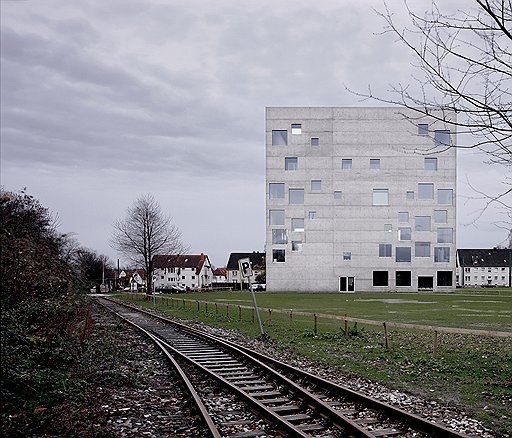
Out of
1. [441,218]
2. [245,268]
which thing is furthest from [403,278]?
[245,268]

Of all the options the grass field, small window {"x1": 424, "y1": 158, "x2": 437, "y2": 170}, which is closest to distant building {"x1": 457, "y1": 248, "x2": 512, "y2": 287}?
small window {"x1": 424, "y1": 158, "x2": 437, "y2": 170}

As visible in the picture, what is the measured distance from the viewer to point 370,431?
8.04 metres

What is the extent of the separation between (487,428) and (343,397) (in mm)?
2507

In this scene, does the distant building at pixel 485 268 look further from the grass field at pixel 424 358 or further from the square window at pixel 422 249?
the grass field at pixel 424 358

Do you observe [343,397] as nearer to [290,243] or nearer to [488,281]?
[290,243]

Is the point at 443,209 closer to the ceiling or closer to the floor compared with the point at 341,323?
closer to the ceiling

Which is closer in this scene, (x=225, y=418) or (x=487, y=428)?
(x=487, y=428)

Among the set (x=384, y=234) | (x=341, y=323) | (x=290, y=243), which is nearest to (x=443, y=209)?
(x=384, y=234)

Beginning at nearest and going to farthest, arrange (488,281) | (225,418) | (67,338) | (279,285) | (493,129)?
(225,418) → (493,129) → (67,338) → (279,285) → (488,281)

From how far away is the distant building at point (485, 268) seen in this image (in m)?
163

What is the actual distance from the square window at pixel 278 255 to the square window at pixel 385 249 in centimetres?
1191

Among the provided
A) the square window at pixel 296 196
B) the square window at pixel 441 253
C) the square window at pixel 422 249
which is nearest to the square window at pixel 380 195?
the square window at pixel 422 249

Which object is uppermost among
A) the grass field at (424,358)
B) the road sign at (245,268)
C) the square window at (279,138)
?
the square window at (279,138)

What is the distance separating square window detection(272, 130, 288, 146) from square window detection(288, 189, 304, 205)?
592 cm
